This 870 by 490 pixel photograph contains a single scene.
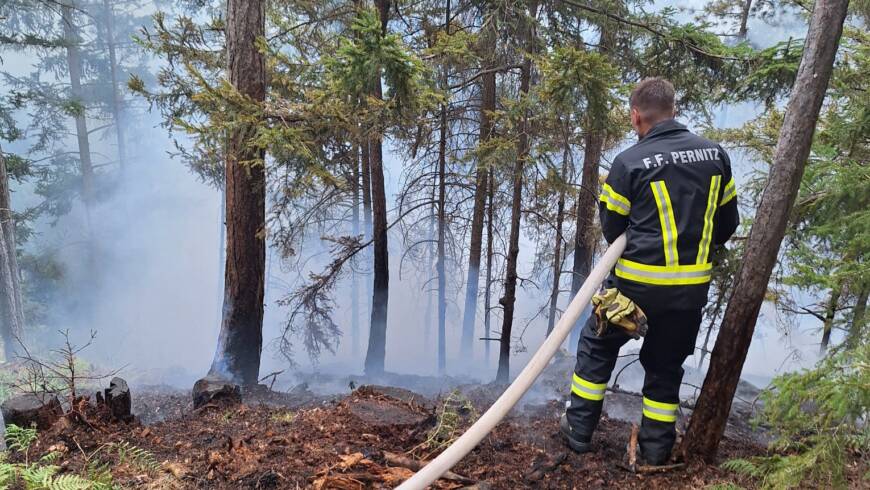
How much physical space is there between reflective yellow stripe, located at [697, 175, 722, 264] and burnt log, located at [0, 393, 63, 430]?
15.5 feet

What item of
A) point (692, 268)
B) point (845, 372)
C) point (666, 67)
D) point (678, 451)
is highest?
point (666, 67)

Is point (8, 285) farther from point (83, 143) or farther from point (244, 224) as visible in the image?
point (83, 143)

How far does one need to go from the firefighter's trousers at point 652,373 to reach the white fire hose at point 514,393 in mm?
470

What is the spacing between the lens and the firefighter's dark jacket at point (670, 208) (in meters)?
3.07

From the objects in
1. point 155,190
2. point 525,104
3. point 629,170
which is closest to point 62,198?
point 155,190

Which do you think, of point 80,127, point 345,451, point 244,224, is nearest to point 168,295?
point 80,127

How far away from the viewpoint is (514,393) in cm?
280

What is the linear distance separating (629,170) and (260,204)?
5242mm

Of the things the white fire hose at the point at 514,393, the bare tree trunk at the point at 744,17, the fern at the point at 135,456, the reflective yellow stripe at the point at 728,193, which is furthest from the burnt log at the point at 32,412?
the bare tree trunk at the point at 744,17

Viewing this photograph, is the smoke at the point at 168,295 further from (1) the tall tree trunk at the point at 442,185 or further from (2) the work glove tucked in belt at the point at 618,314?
(2) the work glove tucked in belt at the point at 618,314

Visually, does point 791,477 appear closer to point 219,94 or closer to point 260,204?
point 219,94

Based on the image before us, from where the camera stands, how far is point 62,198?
22.1 metres

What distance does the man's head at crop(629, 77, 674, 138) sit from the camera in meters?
3.29

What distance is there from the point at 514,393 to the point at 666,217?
4.77 feet
